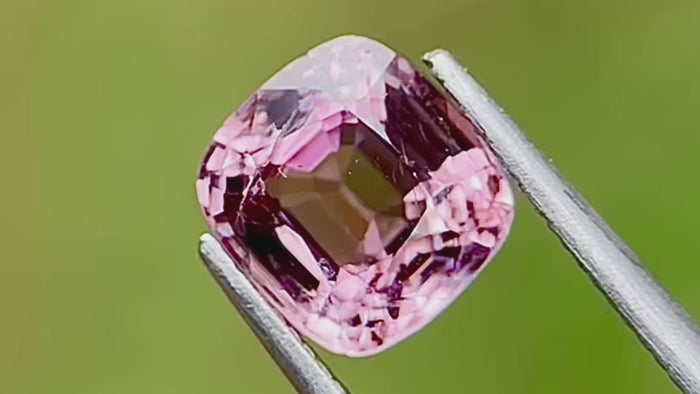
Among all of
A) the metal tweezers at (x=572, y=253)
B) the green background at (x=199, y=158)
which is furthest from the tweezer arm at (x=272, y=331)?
the green background at (x=199, y=158)

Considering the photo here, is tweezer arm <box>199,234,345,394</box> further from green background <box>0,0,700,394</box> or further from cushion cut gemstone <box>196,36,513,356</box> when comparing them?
green background <box>0,0,700,394</box>

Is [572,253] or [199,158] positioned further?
[199,158]

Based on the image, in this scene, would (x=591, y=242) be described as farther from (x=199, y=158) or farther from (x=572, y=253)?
(x=199, y=158)

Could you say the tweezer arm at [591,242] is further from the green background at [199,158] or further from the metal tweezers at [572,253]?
the green background at [199,158]

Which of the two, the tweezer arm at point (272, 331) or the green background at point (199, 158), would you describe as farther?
the green background at point (199, 158)

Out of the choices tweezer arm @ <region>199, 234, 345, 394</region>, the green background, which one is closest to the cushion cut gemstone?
tweezer arm @ <region>199, 234, 345, 394</region>

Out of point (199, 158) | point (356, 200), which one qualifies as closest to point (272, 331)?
point (356, 200)
